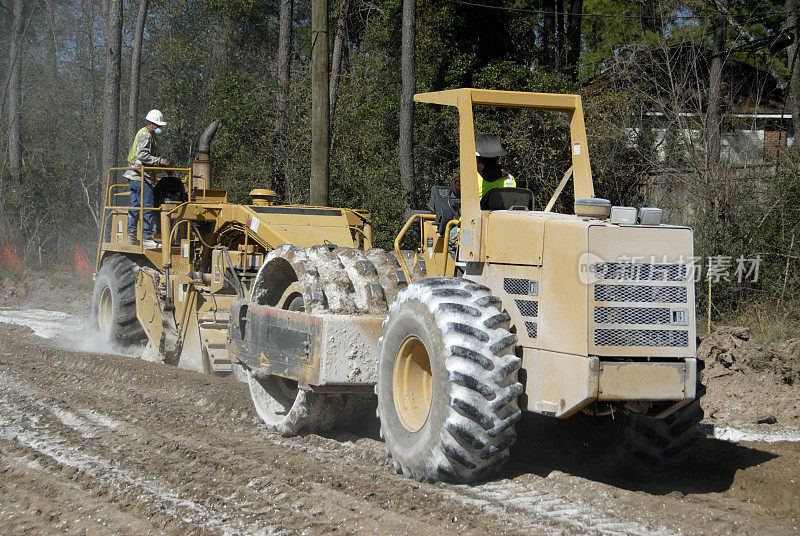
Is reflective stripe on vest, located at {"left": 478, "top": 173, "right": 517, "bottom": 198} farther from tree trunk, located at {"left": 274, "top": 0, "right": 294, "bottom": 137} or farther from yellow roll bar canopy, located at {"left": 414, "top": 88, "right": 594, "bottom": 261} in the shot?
tree trunk, located at {"left": 274, "top": 0, "right": 294, "bottom": 137}

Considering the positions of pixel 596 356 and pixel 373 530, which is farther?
pixel 596 356

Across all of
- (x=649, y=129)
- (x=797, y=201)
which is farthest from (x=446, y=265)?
(x=649, y=129)

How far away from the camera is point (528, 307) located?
19.9 feet

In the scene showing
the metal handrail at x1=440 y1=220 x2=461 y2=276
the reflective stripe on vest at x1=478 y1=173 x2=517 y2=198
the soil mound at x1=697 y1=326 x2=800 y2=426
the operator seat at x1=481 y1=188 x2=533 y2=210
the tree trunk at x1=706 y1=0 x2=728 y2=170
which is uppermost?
the tree trunk at x1=706 y1=0 x2=728 y2=170

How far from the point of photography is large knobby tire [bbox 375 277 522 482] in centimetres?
568

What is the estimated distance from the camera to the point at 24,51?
4031cm

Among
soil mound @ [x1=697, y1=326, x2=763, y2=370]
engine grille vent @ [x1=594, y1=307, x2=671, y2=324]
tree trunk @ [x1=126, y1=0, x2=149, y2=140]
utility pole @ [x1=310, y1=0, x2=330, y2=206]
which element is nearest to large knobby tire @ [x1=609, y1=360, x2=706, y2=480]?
engine grille vent @ [x1=594, y1=307, x2=671, y2=324]

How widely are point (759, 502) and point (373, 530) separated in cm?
280

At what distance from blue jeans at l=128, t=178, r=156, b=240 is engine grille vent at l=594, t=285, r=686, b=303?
26.1ft

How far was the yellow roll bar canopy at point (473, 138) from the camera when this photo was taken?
661 cm

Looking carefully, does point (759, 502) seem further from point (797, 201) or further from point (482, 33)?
point (482, 33)

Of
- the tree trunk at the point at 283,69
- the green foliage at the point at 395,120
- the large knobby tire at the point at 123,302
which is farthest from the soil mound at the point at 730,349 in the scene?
the tree trunk at the point at 283,69

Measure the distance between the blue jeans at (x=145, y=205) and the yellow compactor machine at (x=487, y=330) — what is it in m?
3.86

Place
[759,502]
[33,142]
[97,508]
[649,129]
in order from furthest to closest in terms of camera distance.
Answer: [33,142]
[649,129]
[759,502]
[97,508]
